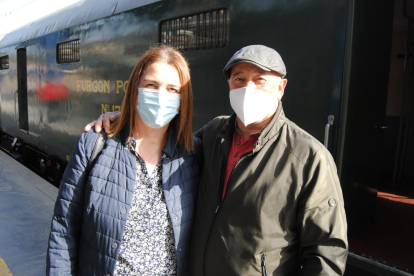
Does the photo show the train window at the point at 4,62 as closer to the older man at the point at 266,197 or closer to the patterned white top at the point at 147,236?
the patterned white top at the point at 147,236

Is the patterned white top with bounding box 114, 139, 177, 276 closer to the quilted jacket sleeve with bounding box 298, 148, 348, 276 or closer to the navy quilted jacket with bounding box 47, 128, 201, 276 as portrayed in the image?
the navy quilted jacket with bounding box 47, 128, 201, 276

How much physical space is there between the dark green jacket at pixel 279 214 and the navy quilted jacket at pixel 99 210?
155 mm

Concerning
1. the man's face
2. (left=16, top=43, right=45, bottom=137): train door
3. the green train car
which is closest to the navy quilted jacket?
the man's face

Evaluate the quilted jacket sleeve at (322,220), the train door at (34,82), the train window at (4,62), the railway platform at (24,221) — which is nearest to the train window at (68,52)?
the train door at (34,82)

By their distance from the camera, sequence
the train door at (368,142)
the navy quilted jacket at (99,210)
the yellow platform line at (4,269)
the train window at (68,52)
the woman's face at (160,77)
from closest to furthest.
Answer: the navy quilted jacket at (99,210)
the woman's face at (160,77)
the train door at (368,142)
the yellow platform line at (4,269)
the train window at (68,52)

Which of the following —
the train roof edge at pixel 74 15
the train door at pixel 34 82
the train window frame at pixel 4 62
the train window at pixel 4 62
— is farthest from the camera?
the train window at pixel 4 62

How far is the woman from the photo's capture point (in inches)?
54.1

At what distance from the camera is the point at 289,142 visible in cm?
135

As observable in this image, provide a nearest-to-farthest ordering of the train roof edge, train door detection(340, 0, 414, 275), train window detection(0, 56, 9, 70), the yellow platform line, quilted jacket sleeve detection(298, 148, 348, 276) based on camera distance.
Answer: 1. quilted jacket sleeve detection(298, 148, 348, 276)
2. train door detection(340, 0, 414, 275)
3. the yellow platform line
4. the train roof edge
5. train window detection(0, 56, 9, 70)

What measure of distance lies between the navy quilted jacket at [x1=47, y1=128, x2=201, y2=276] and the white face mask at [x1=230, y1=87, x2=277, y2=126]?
0.39 meters

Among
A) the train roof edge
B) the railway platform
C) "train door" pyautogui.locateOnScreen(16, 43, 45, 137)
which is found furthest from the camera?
"train door" pyautogui.locateOnScreen(16, 43, 45, 137)

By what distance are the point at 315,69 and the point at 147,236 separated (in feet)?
5.12

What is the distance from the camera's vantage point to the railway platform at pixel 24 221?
3.02 meters

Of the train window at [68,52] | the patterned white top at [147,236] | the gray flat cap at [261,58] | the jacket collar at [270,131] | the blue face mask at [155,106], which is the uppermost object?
the train window at [68,52]
